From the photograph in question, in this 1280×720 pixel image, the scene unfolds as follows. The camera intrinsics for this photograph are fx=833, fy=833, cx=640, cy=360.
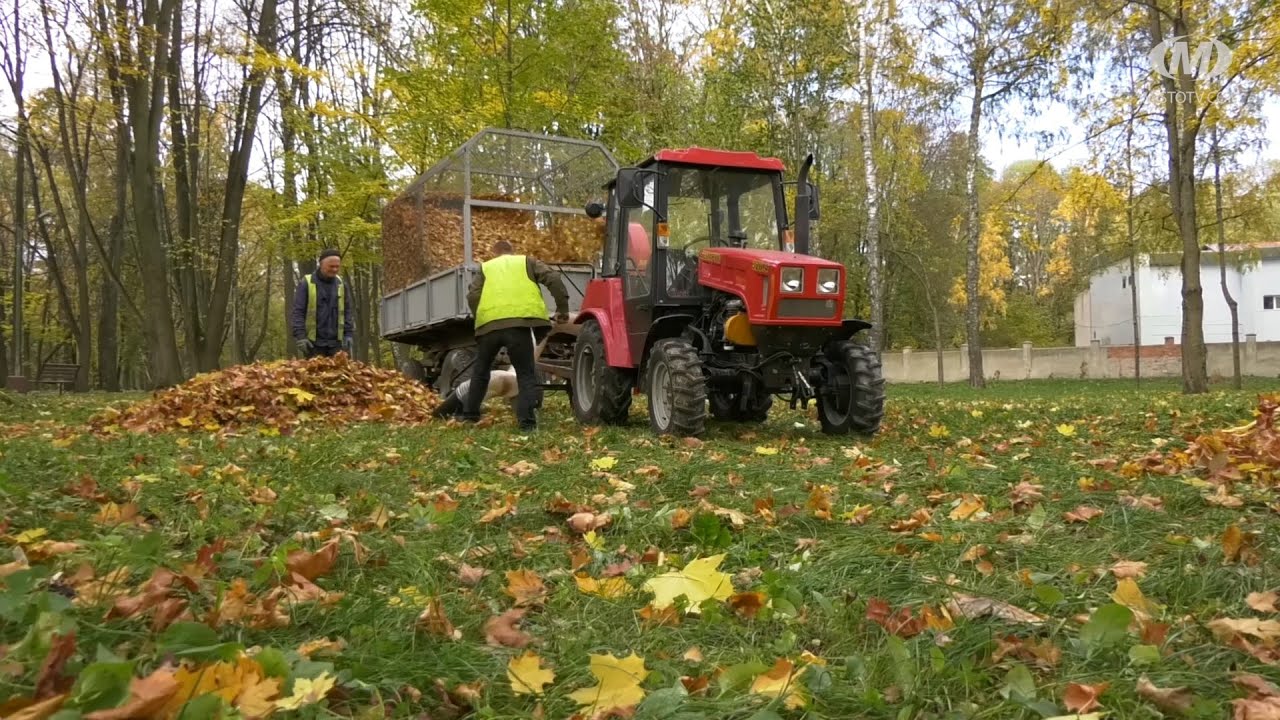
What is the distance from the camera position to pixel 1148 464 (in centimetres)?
468

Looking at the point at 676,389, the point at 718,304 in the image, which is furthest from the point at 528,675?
the point at 718,304

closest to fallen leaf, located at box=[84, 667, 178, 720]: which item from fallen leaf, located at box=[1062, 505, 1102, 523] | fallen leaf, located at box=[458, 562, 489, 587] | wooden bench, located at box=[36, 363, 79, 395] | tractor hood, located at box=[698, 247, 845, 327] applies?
fallen leaf, located at box=[458, 562, 489, 587]

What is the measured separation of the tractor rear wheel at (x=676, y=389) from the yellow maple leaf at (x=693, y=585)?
412 centimetres

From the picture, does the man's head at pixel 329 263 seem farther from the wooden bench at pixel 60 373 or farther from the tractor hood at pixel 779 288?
the wooden bench at pixel 60 373

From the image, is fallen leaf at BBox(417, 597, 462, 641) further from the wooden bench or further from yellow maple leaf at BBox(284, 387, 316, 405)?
the wooden bench

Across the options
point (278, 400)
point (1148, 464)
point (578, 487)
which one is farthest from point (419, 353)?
point (1148, 464)

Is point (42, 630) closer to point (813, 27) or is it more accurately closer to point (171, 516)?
point (171, 516)

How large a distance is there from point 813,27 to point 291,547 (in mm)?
17373

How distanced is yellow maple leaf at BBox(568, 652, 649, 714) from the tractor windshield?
577 cm

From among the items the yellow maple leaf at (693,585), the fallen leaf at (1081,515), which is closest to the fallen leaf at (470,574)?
the yellow maple leaf at (693,585)

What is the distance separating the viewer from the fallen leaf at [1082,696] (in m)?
1.69

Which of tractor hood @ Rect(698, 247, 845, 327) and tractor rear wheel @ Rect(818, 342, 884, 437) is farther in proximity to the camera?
tractor rear wheel @ Rect(818, 342, 884, 437)

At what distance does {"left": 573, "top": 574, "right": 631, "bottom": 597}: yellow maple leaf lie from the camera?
2574 mm

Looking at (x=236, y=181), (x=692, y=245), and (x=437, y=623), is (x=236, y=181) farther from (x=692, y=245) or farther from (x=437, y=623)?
(x=437, y=623)
